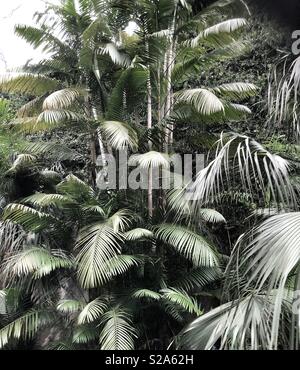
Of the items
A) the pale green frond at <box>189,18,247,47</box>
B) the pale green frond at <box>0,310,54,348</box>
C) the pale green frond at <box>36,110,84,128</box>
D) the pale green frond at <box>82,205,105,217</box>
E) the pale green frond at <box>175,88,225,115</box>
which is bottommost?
the pale green frond at <box>0,310,54,348</box>

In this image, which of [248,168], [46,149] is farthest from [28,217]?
[248,168]

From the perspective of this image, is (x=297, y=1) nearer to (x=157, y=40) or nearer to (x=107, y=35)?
(x=157, y=40)

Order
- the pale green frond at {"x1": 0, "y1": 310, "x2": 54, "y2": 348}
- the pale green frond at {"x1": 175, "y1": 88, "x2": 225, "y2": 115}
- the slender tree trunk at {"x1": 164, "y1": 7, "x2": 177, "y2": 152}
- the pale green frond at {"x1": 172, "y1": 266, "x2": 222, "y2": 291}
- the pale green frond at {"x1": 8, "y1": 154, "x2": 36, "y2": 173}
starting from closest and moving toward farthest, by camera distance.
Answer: the pale green frond at {"x1": 0, "y1": 310, "x2": 54, "y2": 348}
the pale green frond at {"x1": 172, "y1": 266, "x2": 222, "y2": 291}
the pale green frond at {"x1": 175, "y1": 88, "x2": 225, "y2": 115}
the slender tree trunk at {"x1": 164, "y1": 7, "x2": 177, "y2": 152}
the pale green frond at {"x1": 8, "y1": 154, "x2": 36, "y2": 173}

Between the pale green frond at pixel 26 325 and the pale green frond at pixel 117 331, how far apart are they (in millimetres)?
856

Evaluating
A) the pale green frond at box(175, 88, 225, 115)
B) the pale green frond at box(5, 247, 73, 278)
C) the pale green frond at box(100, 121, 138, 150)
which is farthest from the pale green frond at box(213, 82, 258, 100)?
the pale green frond at box(5, 247, 73, 278)

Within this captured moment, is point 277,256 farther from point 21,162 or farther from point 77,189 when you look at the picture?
point 21,162

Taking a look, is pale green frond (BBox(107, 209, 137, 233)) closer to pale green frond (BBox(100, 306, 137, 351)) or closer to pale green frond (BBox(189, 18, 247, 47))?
pale green frond (BBox(100, 306, 137, 351))

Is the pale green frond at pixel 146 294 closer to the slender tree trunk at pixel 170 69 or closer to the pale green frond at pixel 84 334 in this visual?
the pale green frond at pixel 84 334

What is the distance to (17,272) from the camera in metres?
4.68

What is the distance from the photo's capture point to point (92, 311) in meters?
4.35

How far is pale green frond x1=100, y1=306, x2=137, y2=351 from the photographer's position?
4.04 meters

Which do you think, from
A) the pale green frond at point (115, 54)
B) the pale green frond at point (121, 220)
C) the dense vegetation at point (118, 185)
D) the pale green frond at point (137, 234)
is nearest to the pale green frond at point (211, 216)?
the dense vegetation at point (118, 185)

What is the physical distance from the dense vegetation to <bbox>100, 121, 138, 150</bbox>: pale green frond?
0.02m
